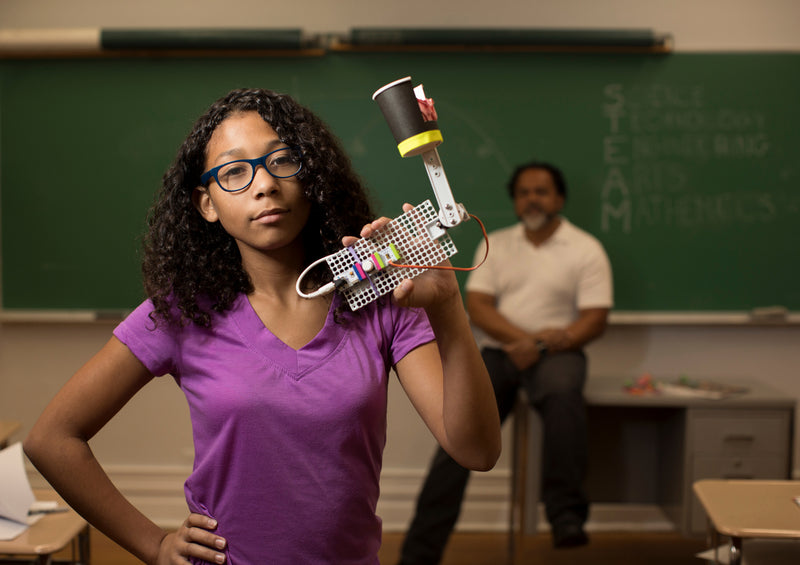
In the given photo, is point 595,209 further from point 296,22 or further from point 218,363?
point 218,363

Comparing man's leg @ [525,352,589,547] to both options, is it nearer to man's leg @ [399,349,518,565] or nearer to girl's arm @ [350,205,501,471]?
man's leg @ [399,349,518,565]

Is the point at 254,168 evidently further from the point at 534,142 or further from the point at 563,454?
→ the point at 534,142

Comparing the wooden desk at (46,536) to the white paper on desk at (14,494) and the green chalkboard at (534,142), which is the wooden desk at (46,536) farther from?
the green chalkboard at (534,142)

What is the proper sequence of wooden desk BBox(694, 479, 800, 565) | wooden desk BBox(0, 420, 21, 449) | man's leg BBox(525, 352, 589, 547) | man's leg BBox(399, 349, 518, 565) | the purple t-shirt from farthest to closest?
1. man's leg BBox(399, 349, 518, 565)
2. man's leg BBox(525, 352, 589, 547)
3. wooden desk BBox(0, 420, 21, 449)
4. wooden desk BBox(694, 479, 800, 565)
5. the purple t-shirt

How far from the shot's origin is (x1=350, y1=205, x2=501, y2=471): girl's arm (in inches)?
36.2

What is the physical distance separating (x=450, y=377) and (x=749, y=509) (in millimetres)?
1115

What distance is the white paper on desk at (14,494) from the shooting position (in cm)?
169

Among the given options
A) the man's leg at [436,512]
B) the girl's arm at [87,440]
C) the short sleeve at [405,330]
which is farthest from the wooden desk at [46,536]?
the man's leg at [436,512]

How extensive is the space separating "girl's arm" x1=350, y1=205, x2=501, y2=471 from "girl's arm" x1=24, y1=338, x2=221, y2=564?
0.36 m

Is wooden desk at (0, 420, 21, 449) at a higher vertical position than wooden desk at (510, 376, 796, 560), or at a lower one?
higher

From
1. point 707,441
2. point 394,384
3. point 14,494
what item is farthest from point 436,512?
point 14,494

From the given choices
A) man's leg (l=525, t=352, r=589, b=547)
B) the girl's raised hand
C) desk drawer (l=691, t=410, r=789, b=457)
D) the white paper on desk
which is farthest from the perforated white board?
desk drawer (l=691, t=410, r=789, b=457)

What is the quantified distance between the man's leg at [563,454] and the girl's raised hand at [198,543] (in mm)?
1907

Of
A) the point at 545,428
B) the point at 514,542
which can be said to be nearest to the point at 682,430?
the point at 545,428
